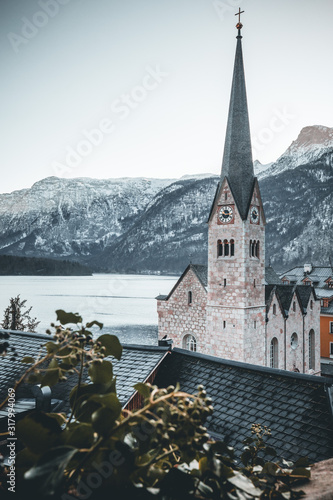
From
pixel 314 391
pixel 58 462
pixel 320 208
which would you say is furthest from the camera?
pixel 320 208

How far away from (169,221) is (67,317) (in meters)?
164

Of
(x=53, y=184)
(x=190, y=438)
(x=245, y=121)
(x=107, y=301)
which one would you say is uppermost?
(x=53, y=184)

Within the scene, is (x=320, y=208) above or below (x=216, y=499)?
above

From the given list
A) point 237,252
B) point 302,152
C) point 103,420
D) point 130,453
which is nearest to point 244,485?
point 130,453

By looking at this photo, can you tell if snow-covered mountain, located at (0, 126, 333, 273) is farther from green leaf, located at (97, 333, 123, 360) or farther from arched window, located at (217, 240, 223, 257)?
green leaf, located at (97, 333, 123, 360)

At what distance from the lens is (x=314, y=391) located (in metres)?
7.56

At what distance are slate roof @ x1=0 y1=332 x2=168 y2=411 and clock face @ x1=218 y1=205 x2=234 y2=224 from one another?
14.4 m

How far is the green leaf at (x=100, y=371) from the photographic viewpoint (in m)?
1.18

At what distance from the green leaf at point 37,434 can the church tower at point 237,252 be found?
2166cm

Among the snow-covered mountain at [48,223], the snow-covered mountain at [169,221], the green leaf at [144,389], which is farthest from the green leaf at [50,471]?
the snow-covered mountain at [48,223]

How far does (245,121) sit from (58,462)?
81.5 ft

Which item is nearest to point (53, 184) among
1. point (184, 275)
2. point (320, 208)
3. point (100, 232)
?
point (100, 232)

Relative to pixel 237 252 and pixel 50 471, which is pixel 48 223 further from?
pixel 50 471

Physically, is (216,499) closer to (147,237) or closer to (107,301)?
(107,301)
